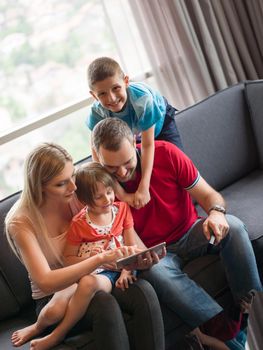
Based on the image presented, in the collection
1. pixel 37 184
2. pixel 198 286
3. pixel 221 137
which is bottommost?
pixel 198 286

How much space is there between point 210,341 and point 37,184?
926mm

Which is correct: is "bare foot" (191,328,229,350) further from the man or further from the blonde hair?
the blonde hair

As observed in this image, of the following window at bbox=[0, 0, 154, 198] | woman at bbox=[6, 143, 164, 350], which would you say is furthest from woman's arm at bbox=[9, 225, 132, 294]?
window at bbox=[0, 0, 154, 198]

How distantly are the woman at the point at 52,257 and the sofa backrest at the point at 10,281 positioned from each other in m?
0.23

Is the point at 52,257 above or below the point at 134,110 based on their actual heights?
A: below

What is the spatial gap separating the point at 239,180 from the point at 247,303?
87 centimetres

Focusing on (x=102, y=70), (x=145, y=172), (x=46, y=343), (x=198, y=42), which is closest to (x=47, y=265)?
(x=46, y=343)

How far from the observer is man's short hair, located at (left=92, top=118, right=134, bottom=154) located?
6.66 feet

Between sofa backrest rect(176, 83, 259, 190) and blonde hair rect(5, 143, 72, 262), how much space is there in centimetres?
88

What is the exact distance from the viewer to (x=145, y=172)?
7.10 feet

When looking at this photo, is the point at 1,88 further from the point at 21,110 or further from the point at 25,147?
the point at 25,147

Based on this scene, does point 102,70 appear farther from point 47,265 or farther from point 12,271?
point 12,271

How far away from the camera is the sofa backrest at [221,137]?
2705mm

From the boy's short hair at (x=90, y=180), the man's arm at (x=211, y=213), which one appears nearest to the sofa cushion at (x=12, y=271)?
the boy's short hair at (x=90, y=180)
